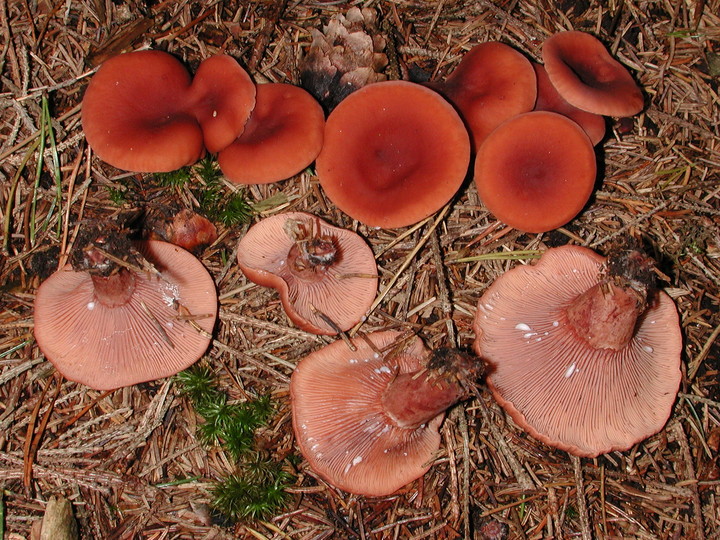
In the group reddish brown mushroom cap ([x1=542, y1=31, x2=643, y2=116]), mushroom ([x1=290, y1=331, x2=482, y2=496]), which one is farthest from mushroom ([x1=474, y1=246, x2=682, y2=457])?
reddish brown mushroom cap ([x1=542, y1=31, x2=643, y2=116])

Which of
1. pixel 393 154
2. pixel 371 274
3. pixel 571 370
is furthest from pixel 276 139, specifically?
pixel 571 370

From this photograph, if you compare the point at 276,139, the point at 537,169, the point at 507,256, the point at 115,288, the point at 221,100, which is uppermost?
the point at 221,100

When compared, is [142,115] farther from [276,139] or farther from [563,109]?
[563,109]

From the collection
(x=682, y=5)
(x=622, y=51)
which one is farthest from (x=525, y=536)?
(x=682, y=5)

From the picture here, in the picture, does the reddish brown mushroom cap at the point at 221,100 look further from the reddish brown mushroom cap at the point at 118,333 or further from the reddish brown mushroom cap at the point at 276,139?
the reddish brown mushroom cap at the point at 118,333

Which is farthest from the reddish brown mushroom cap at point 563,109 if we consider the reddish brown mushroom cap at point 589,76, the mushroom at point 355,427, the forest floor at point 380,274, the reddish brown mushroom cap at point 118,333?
the reddish brown mushroom cap at point 118,333

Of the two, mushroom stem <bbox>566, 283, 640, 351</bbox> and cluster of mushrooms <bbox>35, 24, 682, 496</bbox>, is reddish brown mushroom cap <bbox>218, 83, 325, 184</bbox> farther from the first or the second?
mushroom stem <bbox>566, 283, 640, 351</bbox>
